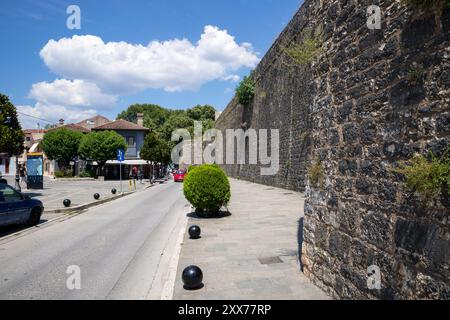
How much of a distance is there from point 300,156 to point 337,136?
13.1 meters

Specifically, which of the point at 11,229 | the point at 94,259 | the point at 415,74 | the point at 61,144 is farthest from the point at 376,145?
the point at 61,144

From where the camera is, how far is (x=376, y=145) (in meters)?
3.83

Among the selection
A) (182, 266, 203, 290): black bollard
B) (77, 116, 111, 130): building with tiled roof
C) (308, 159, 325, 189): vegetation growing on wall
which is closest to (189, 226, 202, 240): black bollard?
(182, 266, 203, 290): black bollard

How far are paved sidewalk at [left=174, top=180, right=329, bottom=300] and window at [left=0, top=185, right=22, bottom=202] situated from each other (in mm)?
5259

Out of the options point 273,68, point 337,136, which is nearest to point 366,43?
point 337,136

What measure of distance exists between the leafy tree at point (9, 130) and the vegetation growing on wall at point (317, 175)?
16.9m

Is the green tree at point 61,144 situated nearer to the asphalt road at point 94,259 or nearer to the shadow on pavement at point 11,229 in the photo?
the asphalt road at point 94,259

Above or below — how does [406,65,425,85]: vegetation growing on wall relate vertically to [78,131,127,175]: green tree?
below

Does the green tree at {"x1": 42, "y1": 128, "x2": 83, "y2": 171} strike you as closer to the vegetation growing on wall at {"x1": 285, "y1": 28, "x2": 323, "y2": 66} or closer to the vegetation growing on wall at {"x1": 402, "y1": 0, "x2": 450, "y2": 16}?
the vegetation growing on wall at {"x1": 285, "y1": 28, "x2": 323, "y2": 66}

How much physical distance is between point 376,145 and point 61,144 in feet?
Result: 156

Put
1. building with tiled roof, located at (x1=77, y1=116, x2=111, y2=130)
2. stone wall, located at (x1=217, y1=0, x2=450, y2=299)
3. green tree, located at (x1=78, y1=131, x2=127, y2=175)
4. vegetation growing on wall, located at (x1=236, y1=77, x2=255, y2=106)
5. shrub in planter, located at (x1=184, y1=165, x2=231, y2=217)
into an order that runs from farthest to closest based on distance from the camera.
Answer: building with tiled roof, located at (x1=77, y1=116, x2=111, y2=130)
green tree, located at (x1=78, y1=131, x2=127, y2=175)
vegetation growing on wall, located at (x1=236, y1=77, x2=255, y2=106)
shrub in planter, located at (x1=184, y1=165, x2=231, y2=217)
stone wall, located at (x1=217, y1=0, x2=450, y2=299)

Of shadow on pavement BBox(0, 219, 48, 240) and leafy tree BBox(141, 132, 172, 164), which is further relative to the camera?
leafy tree BBox(141, 132, 172, 164)

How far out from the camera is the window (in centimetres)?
991
